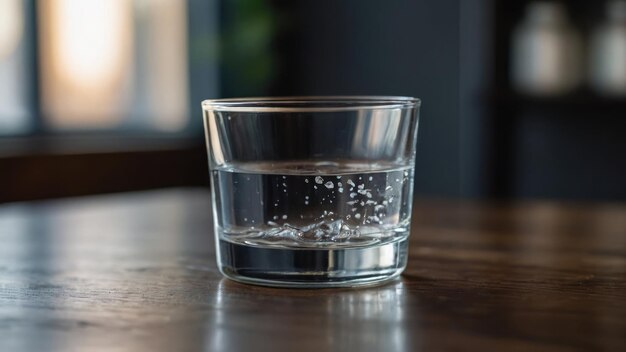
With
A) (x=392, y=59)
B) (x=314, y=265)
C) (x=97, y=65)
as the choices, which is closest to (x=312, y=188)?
(x=314, y=265)

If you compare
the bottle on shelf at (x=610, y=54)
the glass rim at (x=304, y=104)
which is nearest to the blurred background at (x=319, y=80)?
the bottle on shelf at (x=610, y=54)

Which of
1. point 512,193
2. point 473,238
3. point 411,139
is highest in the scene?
point 411,139

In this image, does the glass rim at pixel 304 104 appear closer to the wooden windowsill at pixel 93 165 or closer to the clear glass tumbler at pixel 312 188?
the clear glass tumbler at pixel 312 188

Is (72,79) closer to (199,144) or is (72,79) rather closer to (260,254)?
(199,144)

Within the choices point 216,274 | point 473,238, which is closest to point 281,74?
point 473,238

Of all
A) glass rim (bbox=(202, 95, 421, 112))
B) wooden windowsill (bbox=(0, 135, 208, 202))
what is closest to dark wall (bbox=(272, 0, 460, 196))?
wooden windowsill (bbox=(0, 135, 208, 202))

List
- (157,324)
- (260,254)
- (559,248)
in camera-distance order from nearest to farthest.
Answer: (157,324) → (260,254) → (559,248)
